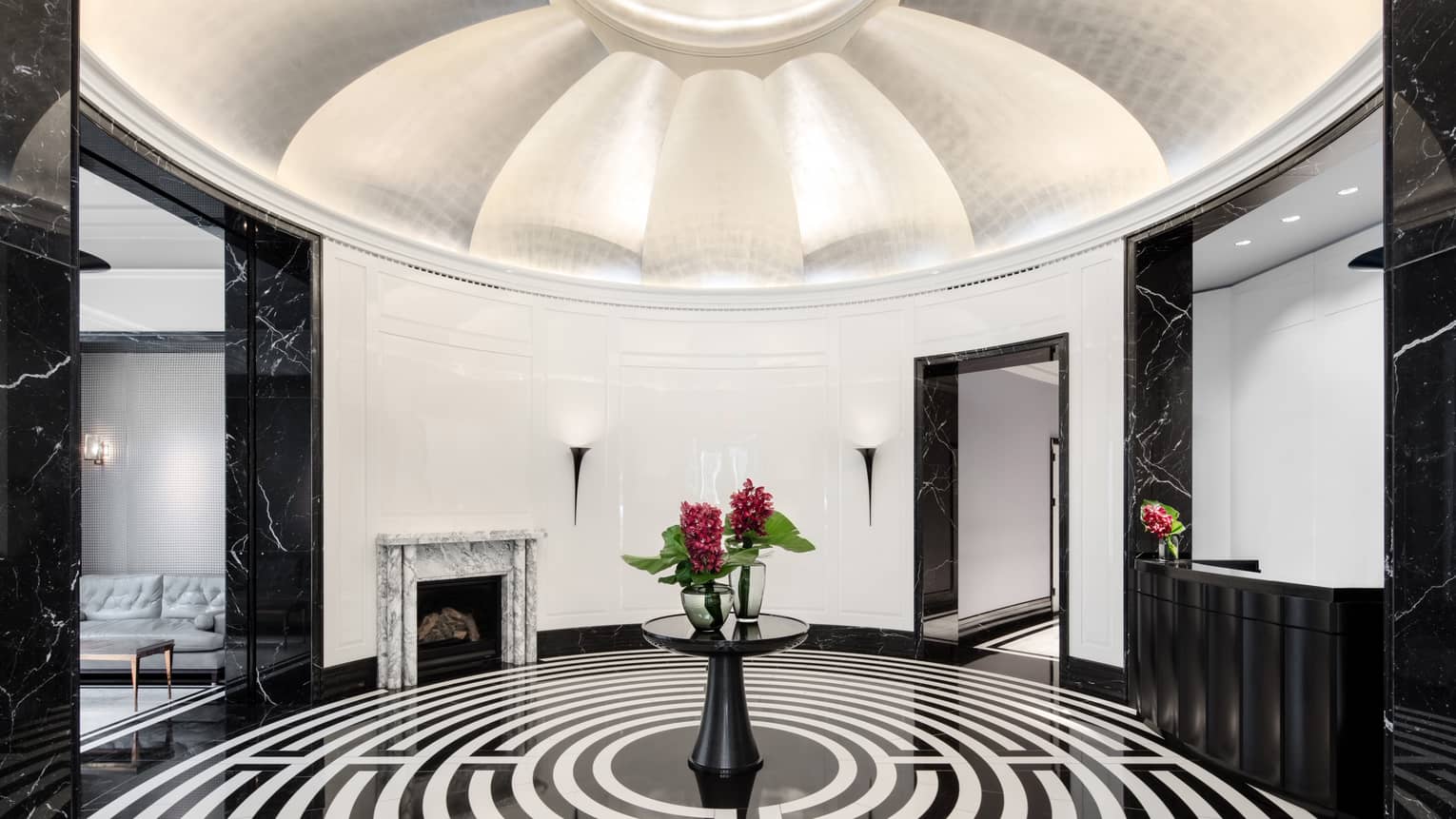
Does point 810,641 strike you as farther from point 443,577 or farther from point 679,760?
point 679,760

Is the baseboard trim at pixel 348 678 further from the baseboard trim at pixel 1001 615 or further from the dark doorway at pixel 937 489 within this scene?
the baseboard trim at pixel 1001 615

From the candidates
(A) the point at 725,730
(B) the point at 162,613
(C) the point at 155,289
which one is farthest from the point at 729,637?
(C) the point at 155,289

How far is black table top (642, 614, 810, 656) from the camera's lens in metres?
4.34

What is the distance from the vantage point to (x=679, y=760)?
465cm

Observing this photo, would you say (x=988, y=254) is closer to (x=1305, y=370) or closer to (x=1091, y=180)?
(x=1091, y=180)

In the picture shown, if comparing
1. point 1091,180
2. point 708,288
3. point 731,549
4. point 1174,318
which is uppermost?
point 1091,180

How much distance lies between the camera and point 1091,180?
664cm

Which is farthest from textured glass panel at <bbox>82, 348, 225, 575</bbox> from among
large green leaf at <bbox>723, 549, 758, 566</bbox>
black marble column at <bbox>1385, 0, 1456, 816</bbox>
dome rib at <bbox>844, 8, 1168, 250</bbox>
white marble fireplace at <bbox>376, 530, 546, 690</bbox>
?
black marble column at <bbox>1385, 0, 1456, 816</bbox>

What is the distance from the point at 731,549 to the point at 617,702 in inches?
77.5

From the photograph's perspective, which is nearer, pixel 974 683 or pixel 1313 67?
pixel 1313 67

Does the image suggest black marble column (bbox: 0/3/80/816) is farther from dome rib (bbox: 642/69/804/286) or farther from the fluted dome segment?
dome rib (bbox: 642/69/804/286)

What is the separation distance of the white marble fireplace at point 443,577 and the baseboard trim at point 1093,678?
4.31 m

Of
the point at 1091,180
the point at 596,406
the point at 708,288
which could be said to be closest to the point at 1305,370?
the point at 1091,180

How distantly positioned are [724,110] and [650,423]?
9.58 feet
